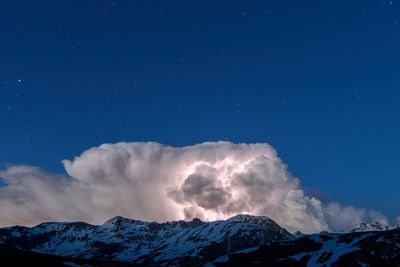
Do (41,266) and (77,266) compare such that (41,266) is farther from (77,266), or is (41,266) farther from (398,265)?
(398,265)

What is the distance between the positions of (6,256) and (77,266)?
140ft

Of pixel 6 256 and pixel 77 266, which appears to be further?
pixel 77 266

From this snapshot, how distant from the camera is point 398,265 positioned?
19988cm

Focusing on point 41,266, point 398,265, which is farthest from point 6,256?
point 398,265

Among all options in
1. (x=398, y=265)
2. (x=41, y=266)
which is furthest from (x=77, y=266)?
(x=398, y=265)

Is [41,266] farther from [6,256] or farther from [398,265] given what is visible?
[398,265]

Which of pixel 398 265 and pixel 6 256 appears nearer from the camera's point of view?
pixel 6 256

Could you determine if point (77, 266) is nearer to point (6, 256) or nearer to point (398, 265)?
point (6, 256)

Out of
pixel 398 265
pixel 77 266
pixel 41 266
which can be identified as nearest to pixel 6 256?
pixel 41 266

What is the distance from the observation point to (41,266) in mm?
154125

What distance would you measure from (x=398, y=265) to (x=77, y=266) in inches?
7104

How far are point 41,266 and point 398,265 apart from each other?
190 meters

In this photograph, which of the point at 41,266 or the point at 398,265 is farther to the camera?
the point at 398,265

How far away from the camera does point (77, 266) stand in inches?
7500
